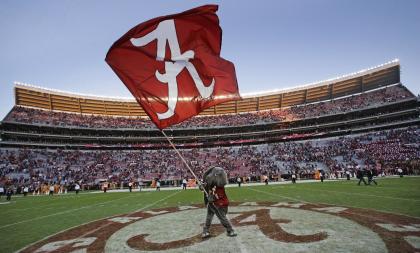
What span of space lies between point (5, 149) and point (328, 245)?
60954mm

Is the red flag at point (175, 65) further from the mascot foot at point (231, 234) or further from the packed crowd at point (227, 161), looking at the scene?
the packed crowd at point (227, 161)

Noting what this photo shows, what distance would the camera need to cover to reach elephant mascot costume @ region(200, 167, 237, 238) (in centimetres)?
727

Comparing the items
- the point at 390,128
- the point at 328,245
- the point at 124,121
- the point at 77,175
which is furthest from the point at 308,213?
the point at 124,121

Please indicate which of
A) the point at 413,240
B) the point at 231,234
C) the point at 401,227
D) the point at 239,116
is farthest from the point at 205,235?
the point at 239,116

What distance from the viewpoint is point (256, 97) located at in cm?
6912

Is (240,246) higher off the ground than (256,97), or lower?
lower

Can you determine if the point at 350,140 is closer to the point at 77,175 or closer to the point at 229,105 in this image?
the point at 229,105

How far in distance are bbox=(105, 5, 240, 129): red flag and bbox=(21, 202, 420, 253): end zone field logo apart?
3304 millimetres

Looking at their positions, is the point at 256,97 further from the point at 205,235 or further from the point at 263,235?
the point at 205,235

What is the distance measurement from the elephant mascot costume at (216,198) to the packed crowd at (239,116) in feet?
194

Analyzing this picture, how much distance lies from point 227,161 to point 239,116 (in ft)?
61.3

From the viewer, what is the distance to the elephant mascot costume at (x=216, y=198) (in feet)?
23.9

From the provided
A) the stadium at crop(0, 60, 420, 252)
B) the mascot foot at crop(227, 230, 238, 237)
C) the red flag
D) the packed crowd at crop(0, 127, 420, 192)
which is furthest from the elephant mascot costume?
the packed crowd at crop(0, 127, 420, 192)

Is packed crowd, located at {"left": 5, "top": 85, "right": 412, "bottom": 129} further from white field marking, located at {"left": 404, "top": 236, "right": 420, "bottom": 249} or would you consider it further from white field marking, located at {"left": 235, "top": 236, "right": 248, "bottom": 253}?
white field marking, located at {"left": 235, "top": 236, "right": 248, "bottom": 253}
